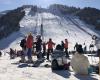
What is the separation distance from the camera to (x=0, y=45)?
104625 mm

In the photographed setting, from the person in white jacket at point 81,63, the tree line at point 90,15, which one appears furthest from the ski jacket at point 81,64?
the tree line at point 90,15

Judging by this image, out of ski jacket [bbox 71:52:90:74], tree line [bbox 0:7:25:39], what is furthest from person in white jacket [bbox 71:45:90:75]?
tree line [bbox 0:7:25:39]

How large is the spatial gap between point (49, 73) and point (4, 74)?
7.20ft

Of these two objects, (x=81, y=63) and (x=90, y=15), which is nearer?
(x=81, y=63)

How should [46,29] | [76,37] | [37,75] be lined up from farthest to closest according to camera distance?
[46,29] → [76,37] → [37,75]

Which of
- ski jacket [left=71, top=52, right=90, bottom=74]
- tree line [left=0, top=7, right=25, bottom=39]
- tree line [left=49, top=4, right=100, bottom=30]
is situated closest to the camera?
ski jacket [left=71, top=52, right=90, bottom=74]

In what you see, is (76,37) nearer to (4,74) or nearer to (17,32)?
(17,32)

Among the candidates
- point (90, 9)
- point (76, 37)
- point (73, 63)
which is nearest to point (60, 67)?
point (73, 63)

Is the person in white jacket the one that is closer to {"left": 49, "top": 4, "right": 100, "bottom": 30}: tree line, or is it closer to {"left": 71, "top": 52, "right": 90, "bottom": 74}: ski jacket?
{"left": 71, "top": 52, "right": 90, "bottom": 74}: ski jacket

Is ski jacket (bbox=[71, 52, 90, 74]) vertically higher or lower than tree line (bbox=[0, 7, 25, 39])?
lower

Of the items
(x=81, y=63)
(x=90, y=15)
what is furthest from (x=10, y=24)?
(x=81, y=63)

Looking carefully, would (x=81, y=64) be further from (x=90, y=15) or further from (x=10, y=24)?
(x=90, y=15)

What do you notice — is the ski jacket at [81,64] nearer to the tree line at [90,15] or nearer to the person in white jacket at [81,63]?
the person in white jacket at [81,63]

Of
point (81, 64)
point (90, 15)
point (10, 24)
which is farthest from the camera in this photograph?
point (90, 15)
